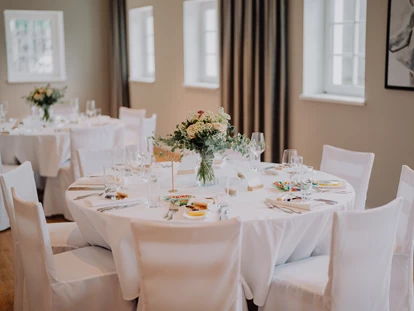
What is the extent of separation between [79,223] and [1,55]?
6.92 metres

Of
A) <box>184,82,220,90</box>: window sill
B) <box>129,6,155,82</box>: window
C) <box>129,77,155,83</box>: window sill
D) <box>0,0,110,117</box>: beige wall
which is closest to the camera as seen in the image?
<box>184,82,220,90</box>: window sill

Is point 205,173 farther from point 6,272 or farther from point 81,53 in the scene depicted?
point 81,53

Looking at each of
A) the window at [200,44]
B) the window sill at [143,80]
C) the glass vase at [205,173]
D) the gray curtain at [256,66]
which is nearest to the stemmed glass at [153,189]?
the glass vase at [205,173]

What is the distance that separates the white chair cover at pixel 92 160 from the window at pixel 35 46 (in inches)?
230

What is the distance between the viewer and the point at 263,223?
2.88 meters

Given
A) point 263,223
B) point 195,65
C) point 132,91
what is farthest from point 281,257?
point 132,91

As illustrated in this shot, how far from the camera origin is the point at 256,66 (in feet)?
21.7

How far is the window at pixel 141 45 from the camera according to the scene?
9758mm

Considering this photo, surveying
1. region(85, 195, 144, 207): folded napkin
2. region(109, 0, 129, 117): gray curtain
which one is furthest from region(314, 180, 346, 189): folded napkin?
region(109, 0, 129, 117): gray curtain

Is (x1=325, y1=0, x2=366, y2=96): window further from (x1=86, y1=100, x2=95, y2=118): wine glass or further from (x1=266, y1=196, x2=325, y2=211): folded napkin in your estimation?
(x1=266, y1=196, x2=325, y2=211): folded napkin

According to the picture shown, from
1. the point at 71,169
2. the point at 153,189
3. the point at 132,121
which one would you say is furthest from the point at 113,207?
the point at 132,121

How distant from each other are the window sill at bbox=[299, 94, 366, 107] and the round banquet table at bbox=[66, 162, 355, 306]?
94.9 inches

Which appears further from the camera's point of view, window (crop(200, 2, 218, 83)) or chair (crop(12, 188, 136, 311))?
window (crop(200, 2, 218, 83))

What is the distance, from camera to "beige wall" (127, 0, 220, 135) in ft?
27.6
